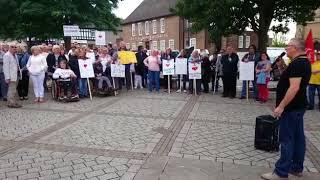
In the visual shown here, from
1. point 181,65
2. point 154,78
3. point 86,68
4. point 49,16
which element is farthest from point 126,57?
point 49,16

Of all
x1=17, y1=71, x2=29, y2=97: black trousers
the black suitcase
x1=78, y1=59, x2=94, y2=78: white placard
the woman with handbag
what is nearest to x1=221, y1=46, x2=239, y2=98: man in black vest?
the woman with handbag

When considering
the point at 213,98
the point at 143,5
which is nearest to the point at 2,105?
Answer: the point at 213,98

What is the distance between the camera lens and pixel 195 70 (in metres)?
14.9

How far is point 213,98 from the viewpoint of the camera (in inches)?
548

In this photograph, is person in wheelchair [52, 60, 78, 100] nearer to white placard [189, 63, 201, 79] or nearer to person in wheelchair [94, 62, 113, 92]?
person in wheelchair [94, 62, 113, 92]

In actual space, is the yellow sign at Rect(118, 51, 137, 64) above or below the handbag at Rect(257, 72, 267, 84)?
above

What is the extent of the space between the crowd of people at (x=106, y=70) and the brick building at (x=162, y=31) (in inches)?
1445

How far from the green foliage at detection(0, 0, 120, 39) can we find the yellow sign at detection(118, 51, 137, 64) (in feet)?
30.7

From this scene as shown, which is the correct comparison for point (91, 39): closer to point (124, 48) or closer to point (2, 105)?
point (124, 48)

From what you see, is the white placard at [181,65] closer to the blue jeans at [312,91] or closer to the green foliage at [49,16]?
the blue jeans at [312,91]

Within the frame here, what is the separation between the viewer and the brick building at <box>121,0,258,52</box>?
5647cm

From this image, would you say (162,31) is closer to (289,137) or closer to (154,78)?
(154,78)

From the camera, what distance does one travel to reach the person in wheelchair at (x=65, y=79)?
41.9 ft

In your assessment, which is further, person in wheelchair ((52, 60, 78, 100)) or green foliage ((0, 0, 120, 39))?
green foliage ((0, 0, 120, 39))
